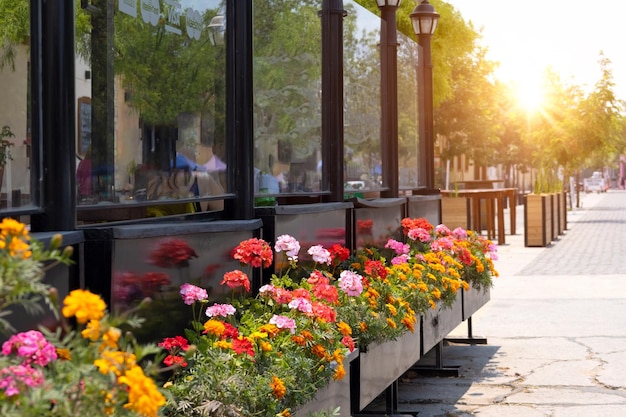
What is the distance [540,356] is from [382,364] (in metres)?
3.47

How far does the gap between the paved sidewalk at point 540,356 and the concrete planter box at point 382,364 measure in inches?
19.3

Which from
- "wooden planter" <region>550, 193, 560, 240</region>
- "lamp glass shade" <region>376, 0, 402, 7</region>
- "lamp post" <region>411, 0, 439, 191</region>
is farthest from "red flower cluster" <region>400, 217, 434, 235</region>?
"wooden planter" <region>550, 193, 560, 240</region>

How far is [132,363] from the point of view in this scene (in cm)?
219

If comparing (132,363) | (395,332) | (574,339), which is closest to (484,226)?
(574,339)

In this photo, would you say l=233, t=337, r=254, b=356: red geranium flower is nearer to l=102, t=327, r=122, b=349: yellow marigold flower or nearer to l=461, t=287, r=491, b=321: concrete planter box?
l=102, t=327, r=122, b=349: yellow marigold flower

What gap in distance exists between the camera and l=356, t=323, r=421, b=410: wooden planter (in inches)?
221

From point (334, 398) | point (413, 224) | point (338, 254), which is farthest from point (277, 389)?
point (413, 224)

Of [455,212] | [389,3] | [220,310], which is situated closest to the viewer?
[220,310]

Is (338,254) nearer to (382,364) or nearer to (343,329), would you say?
(382,364)

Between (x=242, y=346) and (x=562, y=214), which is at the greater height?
(x=242, y=346)

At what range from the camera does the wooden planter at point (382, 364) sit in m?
5.61

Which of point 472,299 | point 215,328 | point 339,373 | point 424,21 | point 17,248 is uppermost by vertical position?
point 424,21

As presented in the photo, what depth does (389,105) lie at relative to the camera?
9469 mm

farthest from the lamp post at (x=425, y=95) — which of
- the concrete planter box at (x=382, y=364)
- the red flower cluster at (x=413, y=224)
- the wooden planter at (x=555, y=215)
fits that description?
the wooden planter at (x=555, y=215)
